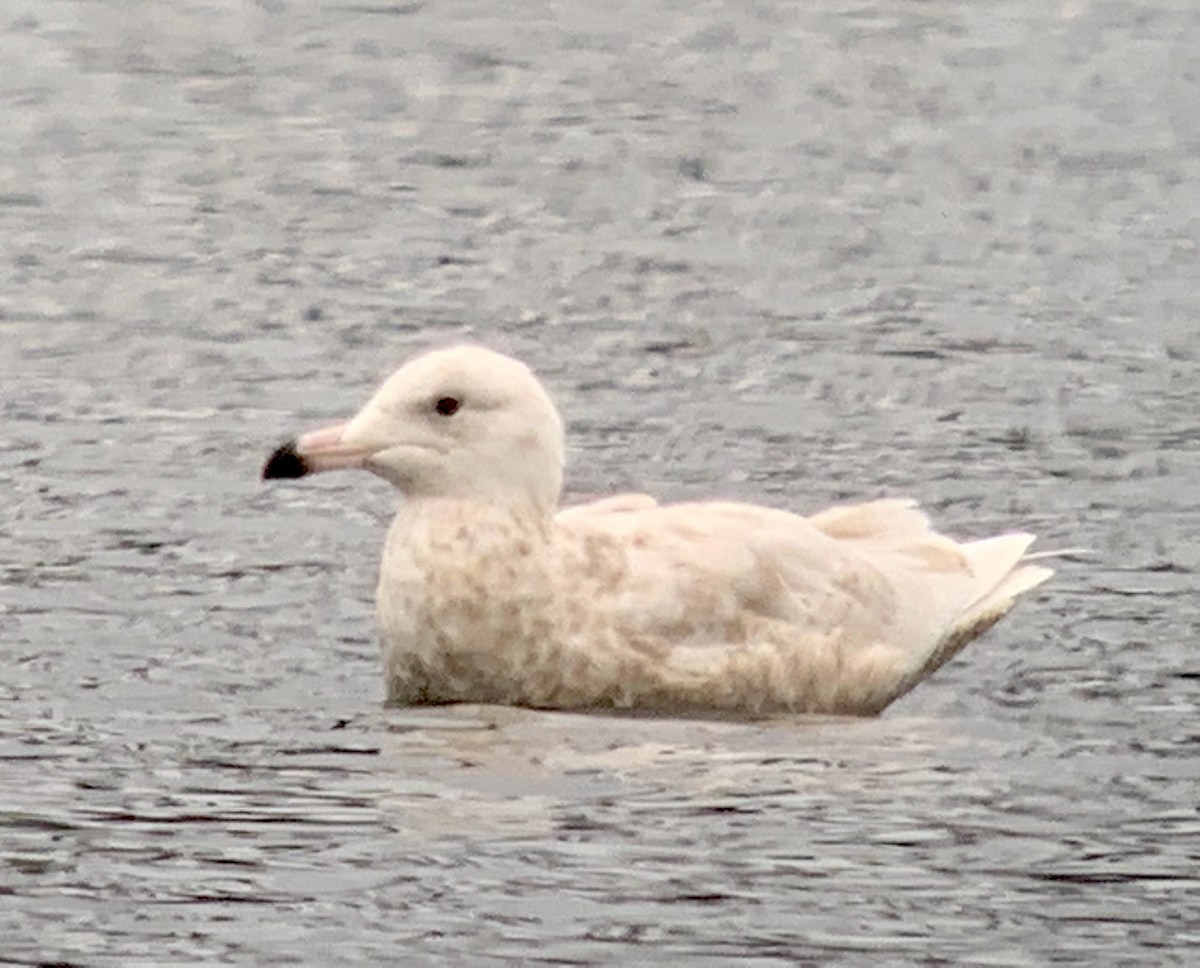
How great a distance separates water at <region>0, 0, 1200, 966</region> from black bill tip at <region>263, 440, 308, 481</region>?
25.7 inches

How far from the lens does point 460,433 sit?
12.1m

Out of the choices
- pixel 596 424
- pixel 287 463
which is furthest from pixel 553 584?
pixel 596 424

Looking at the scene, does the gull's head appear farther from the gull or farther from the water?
the water

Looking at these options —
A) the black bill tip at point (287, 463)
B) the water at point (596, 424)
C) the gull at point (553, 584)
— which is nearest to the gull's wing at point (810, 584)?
the gull at point (553, 584)

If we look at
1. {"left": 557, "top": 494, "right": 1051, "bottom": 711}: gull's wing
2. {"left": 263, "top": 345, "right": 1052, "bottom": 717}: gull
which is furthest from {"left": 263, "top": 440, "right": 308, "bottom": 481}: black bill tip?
{"left": 557, "top": 494, "right": 1051, "bottom": 711}: gull's wing

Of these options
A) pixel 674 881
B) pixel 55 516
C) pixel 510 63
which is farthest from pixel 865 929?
pixel 510 63

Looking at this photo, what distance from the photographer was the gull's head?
39.7 ft

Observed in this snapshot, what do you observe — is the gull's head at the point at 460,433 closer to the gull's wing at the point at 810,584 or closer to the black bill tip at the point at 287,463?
the black bill tip at the point at 287,463

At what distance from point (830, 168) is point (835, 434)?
5.81 m

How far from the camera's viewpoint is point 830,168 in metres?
21.3

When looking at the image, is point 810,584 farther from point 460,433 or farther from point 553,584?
point 460,433

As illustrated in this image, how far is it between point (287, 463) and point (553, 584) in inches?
33.4

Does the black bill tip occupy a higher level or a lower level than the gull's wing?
higher

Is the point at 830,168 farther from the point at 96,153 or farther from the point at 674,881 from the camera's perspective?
the point at 674,881
